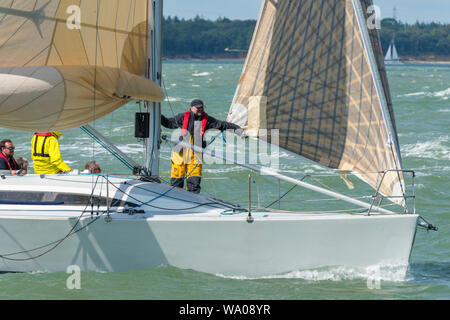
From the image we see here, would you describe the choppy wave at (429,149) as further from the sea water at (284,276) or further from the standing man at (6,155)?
the standing man at (6,155)

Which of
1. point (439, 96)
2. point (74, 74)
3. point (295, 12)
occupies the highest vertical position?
point (295, 12)

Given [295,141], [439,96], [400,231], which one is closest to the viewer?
[400,231]

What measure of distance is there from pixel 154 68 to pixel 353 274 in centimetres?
299

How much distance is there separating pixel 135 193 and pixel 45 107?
4.21ft

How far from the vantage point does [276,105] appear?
8.08m

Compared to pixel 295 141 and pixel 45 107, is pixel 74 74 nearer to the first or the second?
pixel 45 107

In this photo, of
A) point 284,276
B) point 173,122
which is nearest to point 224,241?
point 284,276

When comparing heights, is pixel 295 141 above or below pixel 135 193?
above

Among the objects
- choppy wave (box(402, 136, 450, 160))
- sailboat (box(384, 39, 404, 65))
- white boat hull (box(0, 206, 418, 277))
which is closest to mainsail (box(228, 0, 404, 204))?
white boat hull (box(0, 206, 418, 277))

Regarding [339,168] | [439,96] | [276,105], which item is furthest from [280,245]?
[439,96]

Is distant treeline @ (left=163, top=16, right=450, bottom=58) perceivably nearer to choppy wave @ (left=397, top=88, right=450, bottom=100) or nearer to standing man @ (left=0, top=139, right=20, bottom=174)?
choppy wave @ (left=397, top=88, right=450, bottom=100)

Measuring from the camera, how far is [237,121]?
27.2 feet

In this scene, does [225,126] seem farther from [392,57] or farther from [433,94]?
[392,57]

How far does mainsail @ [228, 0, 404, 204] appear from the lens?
24.2ft
